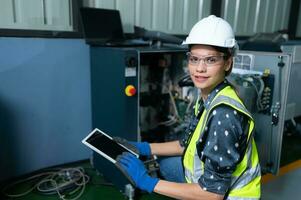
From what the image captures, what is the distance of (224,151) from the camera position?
95 cm

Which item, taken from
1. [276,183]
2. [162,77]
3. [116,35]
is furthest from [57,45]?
[276,183]

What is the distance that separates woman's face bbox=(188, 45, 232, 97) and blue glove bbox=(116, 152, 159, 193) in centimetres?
42

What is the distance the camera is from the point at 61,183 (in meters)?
2.01

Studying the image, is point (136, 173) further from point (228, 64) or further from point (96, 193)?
point (96, 193)

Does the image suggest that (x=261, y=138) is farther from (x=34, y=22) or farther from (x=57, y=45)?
(x=34, y=22)

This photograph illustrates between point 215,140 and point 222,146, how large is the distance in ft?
0.10

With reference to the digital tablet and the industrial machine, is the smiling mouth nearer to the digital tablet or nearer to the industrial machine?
the digital tablet

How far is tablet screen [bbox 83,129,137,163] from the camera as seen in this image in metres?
1.29

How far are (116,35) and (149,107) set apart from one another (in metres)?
0.62

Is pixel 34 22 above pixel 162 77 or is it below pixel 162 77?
above

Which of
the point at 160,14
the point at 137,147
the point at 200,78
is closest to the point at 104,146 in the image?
the point at 137,147

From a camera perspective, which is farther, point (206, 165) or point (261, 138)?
point (261, 138)

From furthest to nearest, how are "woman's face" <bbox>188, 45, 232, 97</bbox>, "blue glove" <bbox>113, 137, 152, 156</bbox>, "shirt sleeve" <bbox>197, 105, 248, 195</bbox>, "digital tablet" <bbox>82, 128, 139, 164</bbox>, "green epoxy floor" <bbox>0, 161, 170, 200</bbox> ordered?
1. "green epoxy floor" <bbox>0, 161, 170, 200</bbox>
2. "blue glove" <bbox>113, 137, 152, 156</bbox>
3. "digital tablet" <bbox>82, 128, 139, 164</bbox>
4. "woman's face" <bbox>188, 45, 232, 97</bbox>
5. "shirt sleeve" <bbox>197, 105, 248, 195</bbox>

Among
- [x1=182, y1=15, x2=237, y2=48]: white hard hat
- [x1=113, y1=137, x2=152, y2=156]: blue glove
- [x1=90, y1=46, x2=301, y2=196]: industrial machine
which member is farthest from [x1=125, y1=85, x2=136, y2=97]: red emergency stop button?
[x1=182, y1=15, x2=237, y2=48]: white hard hat
